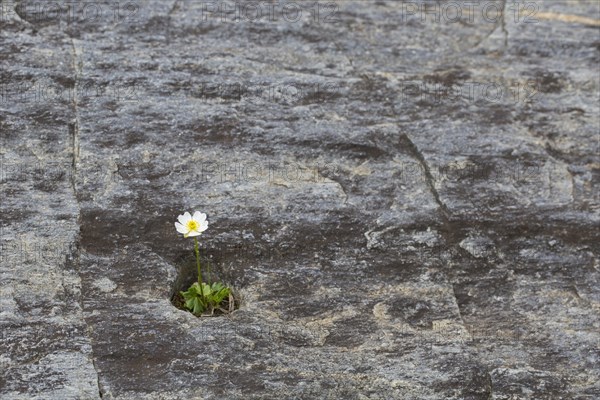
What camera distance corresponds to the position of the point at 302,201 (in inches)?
137

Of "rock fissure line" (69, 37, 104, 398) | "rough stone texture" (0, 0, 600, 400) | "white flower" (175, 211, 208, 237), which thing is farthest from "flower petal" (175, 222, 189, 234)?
"rock fissure line" (69, 37, 104, 398)

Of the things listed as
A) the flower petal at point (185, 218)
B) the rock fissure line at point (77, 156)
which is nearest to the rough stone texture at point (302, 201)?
the rock fissure line at point (77, 156)

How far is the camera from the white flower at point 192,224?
3.09 meters

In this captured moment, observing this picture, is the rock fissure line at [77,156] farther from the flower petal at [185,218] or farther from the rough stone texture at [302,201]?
the flower petal at [185,218]

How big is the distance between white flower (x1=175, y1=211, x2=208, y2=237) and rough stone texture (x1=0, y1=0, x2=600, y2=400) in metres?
0.16

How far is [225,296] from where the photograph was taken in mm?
3186

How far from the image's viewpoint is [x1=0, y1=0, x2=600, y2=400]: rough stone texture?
288cm

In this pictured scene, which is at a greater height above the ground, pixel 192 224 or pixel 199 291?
pixel 192 224

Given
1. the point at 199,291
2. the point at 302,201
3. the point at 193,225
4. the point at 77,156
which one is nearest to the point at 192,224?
the point at 193,225

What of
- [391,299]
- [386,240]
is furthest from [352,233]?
[391,299]

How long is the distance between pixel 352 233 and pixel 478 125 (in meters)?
0.89

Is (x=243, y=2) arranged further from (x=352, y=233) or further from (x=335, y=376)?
(x=335, y=376)

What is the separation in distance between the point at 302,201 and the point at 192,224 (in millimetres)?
532

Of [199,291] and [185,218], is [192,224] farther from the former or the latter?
[199,291]
